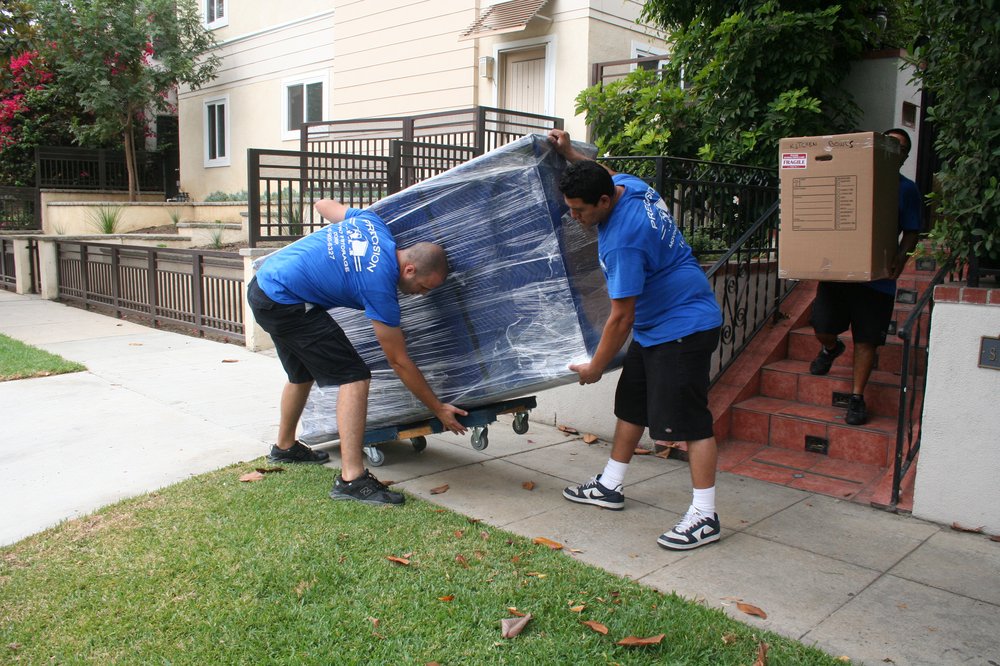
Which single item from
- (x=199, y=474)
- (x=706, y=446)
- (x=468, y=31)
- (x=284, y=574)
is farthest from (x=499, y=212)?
(x=468, y=31)

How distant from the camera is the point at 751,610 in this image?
3.03 m

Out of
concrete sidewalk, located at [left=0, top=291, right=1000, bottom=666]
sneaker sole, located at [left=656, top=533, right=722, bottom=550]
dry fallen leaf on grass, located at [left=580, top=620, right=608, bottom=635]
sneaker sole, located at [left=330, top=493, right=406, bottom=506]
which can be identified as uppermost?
dry fallen leaf on grass, located at [left=580, top=620, right=608, bottom=635]

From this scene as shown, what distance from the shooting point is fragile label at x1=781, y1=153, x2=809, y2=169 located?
4402 mm

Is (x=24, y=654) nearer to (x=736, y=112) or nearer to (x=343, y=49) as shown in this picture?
(x=736, y=112)

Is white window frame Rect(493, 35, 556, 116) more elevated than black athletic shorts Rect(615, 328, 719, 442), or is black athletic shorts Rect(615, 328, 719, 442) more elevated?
white window frame Rect(493, 35, 556, 116)

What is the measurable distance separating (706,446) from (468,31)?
9137mm

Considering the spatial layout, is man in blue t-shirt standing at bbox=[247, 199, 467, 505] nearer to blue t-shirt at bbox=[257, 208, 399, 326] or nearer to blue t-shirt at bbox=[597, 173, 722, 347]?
blue t-shirt at bbox=[257, 208, 399, 326]

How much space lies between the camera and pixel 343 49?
528 inches

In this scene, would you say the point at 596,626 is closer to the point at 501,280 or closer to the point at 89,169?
the point at 501,280

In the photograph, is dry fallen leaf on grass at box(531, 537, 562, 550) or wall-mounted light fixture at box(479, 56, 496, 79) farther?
wall-mounted light fixture at box(479, 56, 496, 79)

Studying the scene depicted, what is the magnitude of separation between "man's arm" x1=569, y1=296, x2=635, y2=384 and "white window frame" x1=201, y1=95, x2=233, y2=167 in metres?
15.1

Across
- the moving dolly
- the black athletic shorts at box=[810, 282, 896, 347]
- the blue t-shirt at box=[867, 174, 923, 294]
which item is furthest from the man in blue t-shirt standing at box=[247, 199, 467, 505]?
the blue t-shirt at box=[867, 174, 923, 294]

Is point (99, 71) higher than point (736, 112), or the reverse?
point (99, 71)

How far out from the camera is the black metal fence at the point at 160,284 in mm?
8906
